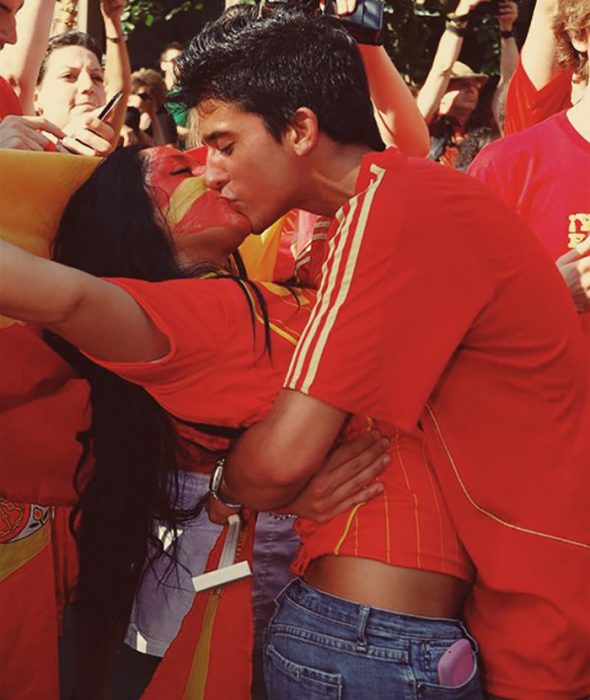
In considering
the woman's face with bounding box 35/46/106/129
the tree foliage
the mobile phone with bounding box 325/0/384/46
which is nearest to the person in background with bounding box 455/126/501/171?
the woman's face with bounding box 35/46/106/129

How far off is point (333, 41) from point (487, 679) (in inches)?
47.6

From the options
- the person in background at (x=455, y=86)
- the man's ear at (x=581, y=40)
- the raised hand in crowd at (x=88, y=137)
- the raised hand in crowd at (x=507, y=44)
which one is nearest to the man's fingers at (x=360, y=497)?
the raised hand in crowd at (x=88, y=137)

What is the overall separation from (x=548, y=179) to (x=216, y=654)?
1442 millimetres

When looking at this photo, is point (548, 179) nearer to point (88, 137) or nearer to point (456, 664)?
point (88, 137)

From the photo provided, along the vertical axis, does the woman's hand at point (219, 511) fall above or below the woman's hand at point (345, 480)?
below

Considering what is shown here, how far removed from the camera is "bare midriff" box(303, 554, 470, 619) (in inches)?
64.1

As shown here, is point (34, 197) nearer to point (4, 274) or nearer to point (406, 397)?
point (4, 274)

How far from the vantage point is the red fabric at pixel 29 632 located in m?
2.29

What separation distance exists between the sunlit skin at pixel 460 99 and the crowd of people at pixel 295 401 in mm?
3423

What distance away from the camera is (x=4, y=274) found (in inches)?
55.6

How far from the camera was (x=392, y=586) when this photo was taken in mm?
1632

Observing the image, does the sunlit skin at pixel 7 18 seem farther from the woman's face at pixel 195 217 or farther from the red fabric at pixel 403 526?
the red fabric at pixel 403 526

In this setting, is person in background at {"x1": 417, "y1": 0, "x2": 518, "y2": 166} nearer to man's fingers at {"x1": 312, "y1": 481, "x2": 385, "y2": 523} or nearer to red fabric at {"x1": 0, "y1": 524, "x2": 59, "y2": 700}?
red fabric at {"x1": 0, "y1": 524, "x2": 59, "y2": 700}

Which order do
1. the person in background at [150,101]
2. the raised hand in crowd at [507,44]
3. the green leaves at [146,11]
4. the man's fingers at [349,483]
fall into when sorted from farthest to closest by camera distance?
the green leaves at [146,11] → the person in background at [150,101] → the raised hand in crowd at [507,44] → the man's fingers at [349,483]
